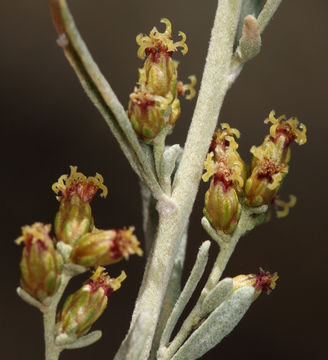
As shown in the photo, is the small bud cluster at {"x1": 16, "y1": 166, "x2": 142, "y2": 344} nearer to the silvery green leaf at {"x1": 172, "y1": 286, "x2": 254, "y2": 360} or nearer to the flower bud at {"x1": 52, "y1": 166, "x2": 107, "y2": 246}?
the flower bud at {"x1": 52, "y1": 166, "x2": 107, "y2": 246}

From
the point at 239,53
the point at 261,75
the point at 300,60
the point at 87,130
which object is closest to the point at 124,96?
the point at 87,130

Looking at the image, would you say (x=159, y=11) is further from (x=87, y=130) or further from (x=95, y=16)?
(x=87, y=130)

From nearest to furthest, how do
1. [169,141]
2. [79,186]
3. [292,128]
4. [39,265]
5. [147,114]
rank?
[39,265] → [147,114] → [79,186] → [292,128] → [169,141]

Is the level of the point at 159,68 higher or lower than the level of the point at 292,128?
higher

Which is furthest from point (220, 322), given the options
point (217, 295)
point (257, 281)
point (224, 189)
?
point (224, 189)

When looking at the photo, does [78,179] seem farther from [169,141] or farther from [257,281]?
[169,141]

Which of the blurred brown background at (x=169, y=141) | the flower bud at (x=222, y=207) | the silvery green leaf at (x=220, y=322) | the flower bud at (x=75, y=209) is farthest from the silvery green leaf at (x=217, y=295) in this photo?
the blurred brown background at (x=169, y=141)

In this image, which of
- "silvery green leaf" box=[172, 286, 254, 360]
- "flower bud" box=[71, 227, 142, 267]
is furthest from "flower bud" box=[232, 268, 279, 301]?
"flower bud" box=[71, 227, 142, 267]
